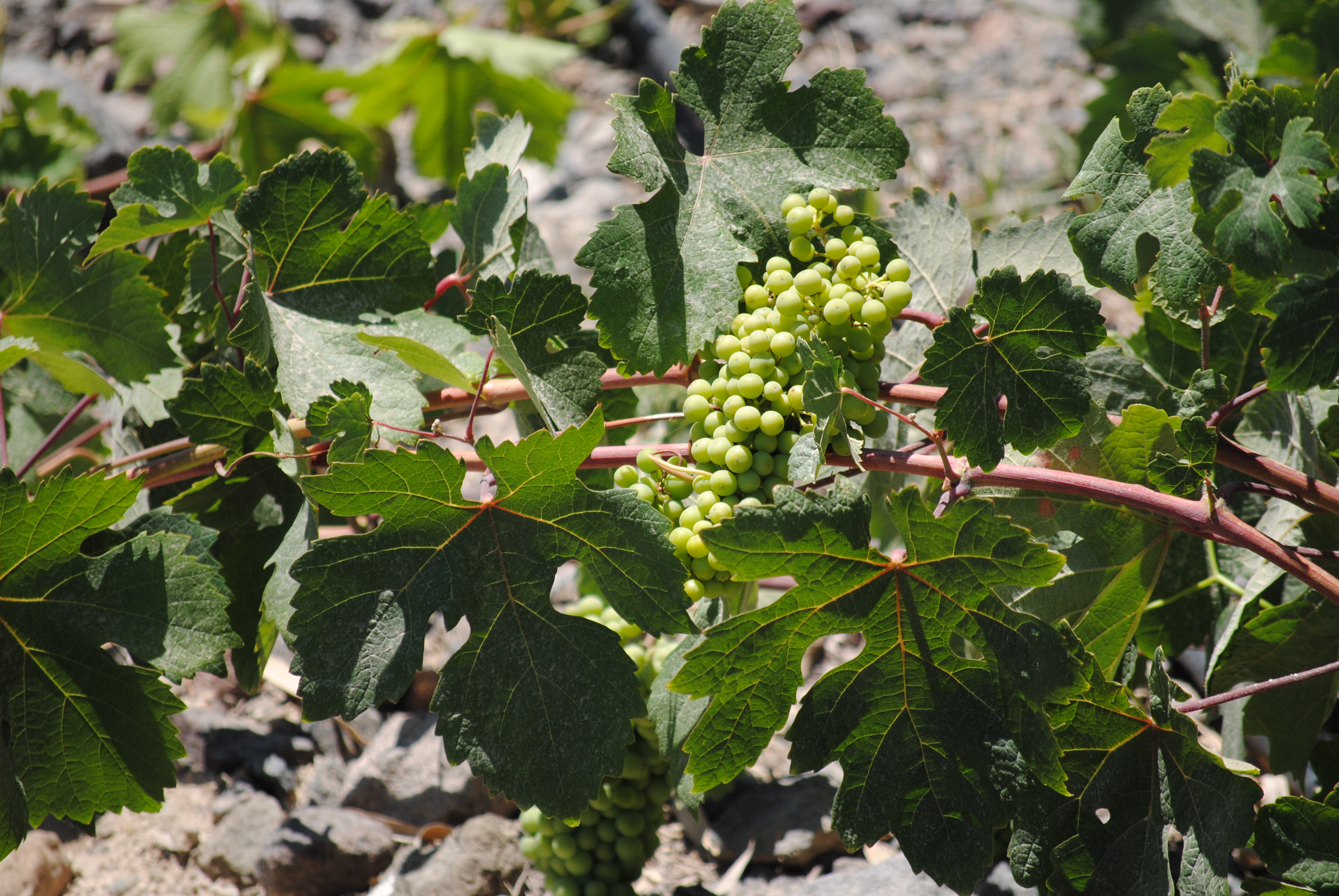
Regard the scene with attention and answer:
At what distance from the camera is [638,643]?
151cm

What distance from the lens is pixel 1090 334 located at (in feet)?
2.87

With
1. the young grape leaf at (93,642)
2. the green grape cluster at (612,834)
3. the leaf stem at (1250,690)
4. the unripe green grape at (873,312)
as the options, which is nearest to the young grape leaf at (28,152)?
the young grape leaf at (93,642)

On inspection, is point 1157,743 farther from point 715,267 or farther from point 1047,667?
point 715,267

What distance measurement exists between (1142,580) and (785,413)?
0.46m

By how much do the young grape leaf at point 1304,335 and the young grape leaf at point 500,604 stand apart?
1.99 ft

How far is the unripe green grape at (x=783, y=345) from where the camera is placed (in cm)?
90

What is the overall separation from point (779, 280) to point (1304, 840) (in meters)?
0.79

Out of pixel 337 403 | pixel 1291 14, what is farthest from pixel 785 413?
pixel 1291 14

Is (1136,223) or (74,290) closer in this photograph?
(1136,223)

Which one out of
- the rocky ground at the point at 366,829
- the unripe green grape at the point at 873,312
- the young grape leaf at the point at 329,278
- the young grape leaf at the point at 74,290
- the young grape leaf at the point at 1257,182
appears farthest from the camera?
the rocky ground at the point at 366,829

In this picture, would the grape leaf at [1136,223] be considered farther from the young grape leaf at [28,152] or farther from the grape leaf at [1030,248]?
the young grape leaf at [28,152]

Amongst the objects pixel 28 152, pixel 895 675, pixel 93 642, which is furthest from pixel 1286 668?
pixel 28 152

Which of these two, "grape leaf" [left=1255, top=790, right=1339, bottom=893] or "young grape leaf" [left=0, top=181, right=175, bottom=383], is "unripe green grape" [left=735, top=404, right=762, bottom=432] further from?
"young grape leaf" [left=0, top=181, right=175, bottom=383]

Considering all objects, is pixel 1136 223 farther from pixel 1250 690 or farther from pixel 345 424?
pixel 345 424
